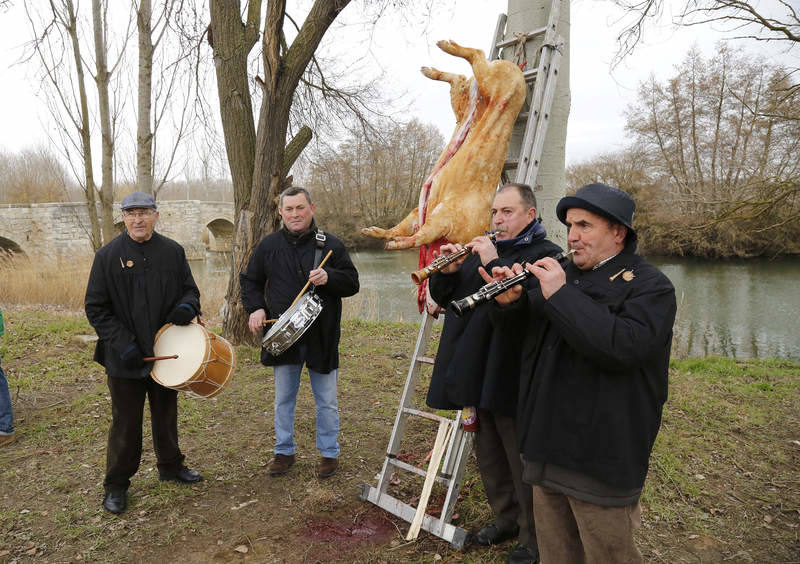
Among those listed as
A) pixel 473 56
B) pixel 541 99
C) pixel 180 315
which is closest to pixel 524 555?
pixel 180 315

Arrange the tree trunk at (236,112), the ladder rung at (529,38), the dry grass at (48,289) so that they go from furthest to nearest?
the dry grass at (48,289)
the tree trunk at (236,112)
the ladder rung at (529,38)

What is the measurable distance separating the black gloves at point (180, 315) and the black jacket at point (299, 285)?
1.34 ft

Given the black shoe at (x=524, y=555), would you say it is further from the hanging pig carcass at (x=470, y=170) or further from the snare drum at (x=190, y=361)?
the snare drum at (x=190, y=361)

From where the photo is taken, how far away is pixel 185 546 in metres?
3.10

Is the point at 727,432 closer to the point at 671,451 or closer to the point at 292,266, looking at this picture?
the point at 671,451

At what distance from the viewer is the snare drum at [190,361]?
11.1 feet

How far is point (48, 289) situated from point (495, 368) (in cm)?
1223

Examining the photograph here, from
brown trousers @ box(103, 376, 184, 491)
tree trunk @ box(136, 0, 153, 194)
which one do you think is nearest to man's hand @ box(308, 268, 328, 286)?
brown trousers @ box(103, 376, 184, 491)

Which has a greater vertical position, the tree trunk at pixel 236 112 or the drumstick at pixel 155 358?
the tree trunk at pixel 236 112

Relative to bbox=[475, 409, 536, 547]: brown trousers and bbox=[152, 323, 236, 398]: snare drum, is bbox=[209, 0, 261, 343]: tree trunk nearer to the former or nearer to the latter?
bbox=[152, 323, 236, 398]: snare drum

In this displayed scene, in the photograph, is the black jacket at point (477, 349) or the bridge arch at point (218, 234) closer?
the black jacket at point (477, 349)

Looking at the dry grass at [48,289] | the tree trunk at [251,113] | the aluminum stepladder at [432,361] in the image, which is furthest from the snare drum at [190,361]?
the dry grass at [48,289]

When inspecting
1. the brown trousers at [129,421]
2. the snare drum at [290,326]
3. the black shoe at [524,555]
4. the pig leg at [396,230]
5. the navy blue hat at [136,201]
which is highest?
the navy blue hat at [136,201]

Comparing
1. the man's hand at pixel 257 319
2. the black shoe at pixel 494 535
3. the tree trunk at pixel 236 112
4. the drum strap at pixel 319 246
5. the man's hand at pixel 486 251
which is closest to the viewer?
the man's hand at pixel 486 251
